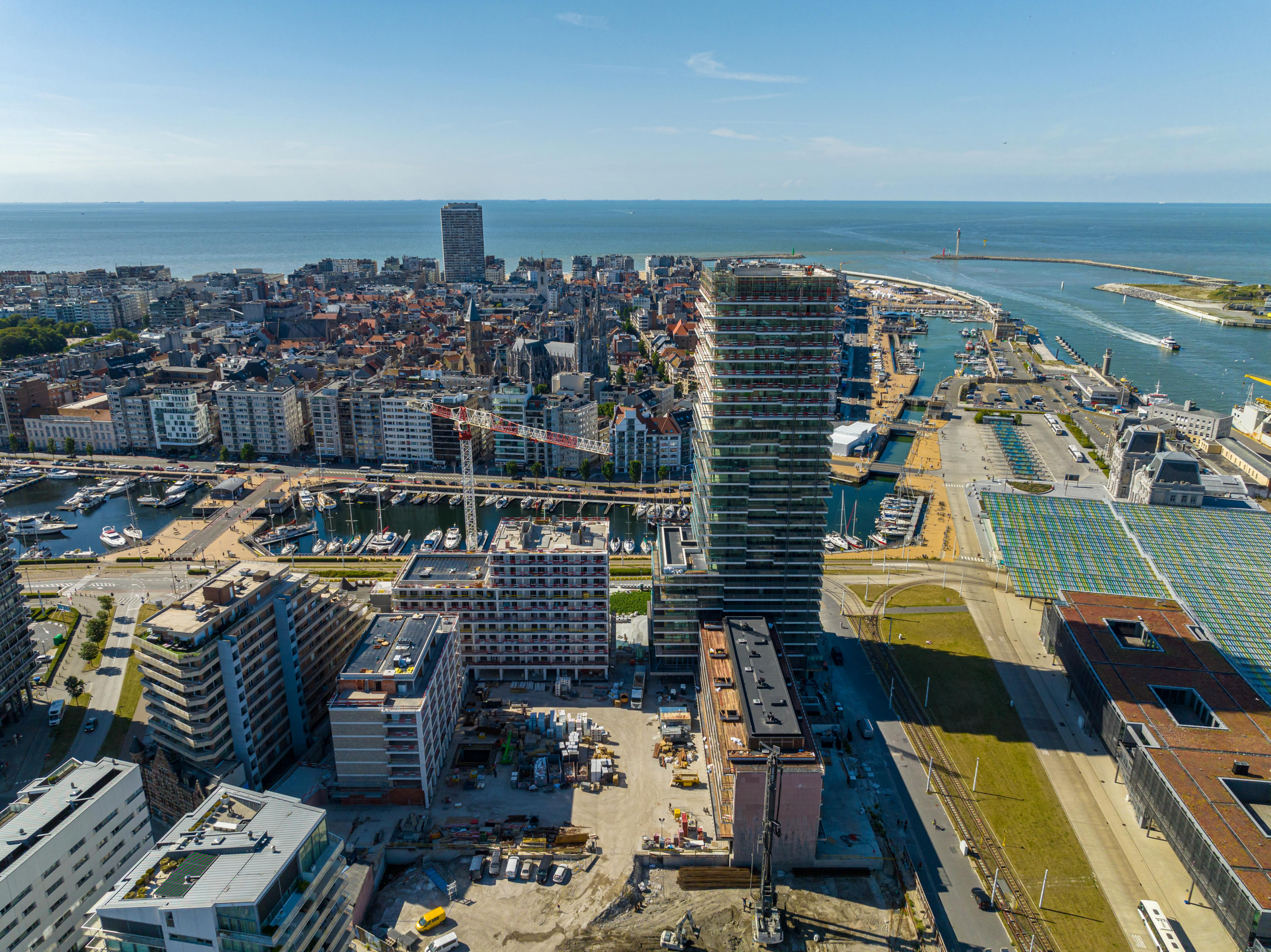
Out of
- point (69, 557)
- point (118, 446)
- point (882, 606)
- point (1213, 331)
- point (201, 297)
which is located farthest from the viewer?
point (201, 297)

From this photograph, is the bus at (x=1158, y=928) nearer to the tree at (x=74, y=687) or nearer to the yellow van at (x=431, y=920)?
the yellow van at (x=431, y=920)

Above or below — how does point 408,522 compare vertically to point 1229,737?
below

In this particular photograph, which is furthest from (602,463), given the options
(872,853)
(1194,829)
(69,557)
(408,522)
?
(1194,829)

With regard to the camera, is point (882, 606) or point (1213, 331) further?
point (1213, 331)

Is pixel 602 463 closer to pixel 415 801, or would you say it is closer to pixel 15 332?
pixel 415 801

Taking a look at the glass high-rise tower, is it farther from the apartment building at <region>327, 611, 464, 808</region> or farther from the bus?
the bus

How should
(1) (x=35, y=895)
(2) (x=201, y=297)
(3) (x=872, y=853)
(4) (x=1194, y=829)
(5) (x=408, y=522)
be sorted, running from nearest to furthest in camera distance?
(1) (x=35, y=895)
(4) (x=1194, y=829)
(3) (x=872, y=853)
(5) (x=408, y=522)
(2) (x=201, y=297)

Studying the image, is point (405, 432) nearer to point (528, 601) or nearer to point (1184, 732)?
point (528, 601)

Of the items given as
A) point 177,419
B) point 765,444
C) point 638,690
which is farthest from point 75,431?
point 765,444
